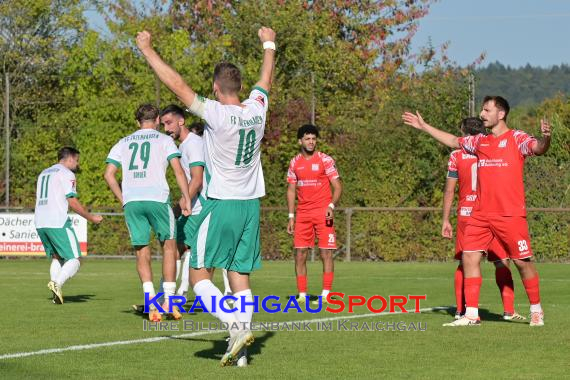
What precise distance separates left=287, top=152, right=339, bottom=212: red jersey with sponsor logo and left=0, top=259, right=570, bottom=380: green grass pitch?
196 cm

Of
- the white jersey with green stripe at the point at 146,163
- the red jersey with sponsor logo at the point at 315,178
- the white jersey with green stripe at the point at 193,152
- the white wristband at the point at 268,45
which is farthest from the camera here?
the red jersey with sponsor logo at the point at 315,178

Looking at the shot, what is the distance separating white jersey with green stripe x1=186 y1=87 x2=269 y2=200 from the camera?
848 centimetres

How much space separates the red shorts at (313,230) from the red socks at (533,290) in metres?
4.02

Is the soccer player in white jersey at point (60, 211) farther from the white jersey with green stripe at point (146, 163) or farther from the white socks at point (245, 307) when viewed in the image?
the white socks at point (245, 307)

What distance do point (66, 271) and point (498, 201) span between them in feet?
19.7

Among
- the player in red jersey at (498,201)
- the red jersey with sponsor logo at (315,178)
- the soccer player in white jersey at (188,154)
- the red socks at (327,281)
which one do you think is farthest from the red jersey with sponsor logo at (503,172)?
the red jersey with sponsor logo at (315,178)

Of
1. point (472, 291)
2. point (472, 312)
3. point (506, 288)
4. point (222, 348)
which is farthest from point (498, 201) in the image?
point (222, 348)

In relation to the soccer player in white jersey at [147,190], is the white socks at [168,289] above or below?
below

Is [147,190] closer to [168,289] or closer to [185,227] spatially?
[168,289]

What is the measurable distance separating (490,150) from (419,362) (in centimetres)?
325

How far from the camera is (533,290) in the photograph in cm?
1127

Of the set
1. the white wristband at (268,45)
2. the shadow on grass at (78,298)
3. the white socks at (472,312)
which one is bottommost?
the shadow on grass at (78,298)

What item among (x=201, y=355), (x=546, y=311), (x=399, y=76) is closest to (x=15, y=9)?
(x=399, y=76)

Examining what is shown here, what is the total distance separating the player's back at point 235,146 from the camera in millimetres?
8477
